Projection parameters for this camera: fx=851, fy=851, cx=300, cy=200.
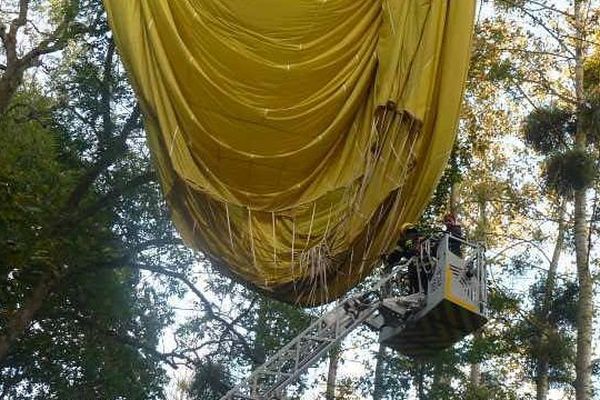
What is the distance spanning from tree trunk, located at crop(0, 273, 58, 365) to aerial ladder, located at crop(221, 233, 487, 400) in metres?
3.03

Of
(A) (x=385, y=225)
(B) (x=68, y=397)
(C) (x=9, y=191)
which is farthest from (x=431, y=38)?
(B) (x=68, y=397)

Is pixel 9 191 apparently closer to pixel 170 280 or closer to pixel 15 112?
pixel 15 112

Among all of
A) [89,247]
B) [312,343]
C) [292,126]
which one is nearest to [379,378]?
[89,247]

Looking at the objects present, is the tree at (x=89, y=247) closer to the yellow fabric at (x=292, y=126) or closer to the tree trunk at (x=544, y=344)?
the yellow fabric at (x=292, y=126)

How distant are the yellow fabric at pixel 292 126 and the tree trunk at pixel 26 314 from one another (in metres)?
2.28

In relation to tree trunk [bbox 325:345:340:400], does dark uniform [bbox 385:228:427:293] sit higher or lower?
lower

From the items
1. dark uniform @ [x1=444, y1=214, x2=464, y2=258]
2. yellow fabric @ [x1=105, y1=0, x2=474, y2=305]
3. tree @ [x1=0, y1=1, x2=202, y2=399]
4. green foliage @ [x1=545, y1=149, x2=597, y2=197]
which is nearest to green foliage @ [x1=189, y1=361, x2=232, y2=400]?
tree @ [x1=0, y1=1, x2=202, y2=399]

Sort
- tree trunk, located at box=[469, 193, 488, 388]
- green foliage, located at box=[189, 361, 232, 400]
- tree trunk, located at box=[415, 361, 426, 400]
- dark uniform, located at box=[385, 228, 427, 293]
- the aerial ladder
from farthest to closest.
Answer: tree trunk, located at box=[469, 193, 488, 388] → tree trunk, located at box=[415, 361, 426, 400] → green foliage, located at box=[189, 361, 232, 400] → dark uniform, located at box=[385, 228, 427, 293] → the aerial ladder

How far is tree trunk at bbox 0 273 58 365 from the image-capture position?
9.17 meters

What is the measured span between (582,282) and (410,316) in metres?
6.64

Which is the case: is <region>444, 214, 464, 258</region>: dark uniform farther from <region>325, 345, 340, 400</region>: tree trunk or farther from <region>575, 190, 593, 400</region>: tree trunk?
<region>325, 345, 340, 400</region>: tree trunk

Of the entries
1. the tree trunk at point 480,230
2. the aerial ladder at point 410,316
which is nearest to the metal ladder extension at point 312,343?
the aerial ladder at point 410,316

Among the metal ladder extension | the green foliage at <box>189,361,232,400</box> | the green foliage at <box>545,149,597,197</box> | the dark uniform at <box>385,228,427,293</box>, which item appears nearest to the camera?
the metal ladder extension

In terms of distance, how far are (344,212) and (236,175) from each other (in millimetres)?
1068
